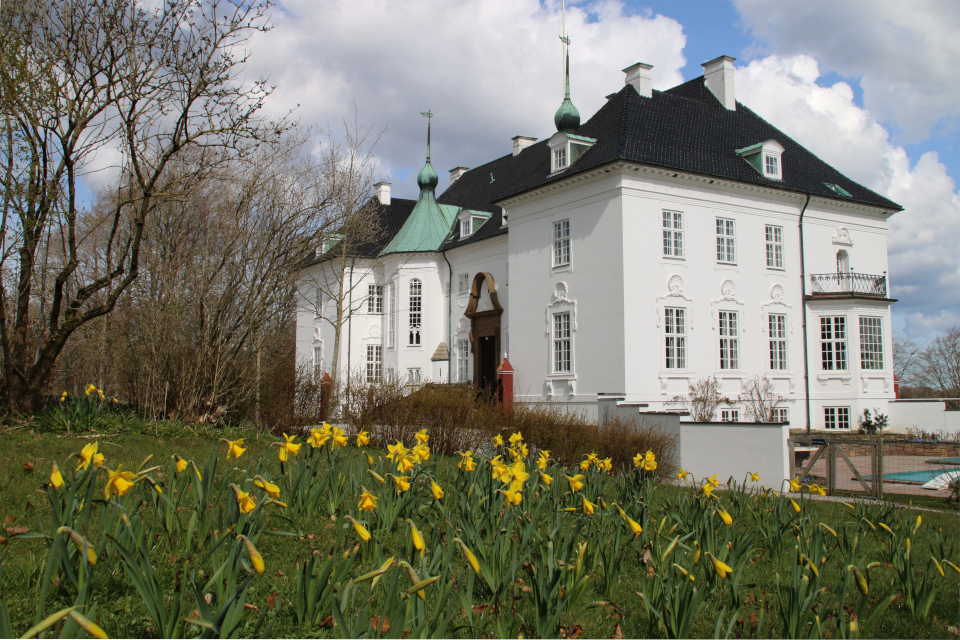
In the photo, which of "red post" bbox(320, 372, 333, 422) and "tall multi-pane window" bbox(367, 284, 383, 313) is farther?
"tall multi-pane window" bbox(367, 284, 383, 313)

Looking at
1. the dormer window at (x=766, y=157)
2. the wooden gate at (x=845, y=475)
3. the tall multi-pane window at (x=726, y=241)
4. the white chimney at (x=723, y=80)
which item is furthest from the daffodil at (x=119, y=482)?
the white chimney at (x=723, y=80)

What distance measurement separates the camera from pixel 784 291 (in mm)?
25766

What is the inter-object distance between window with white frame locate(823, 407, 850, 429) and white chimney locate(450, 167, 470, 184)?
80.4 feet

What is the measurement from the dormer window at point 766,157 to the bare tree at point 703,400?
829 cm

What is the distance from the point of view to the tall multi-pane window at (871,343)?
87.0 feet

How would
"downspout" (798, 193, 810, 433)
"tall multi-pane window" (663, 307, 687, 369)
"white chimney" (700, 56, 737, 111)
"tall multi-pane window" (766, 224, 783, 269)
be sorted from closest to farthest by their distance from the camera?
"tall multi-pane window" (663, 307, 687, 369), "downspout" (798, 193, 810, 433), "tall multi-pane window" (766, 224, 783, 269), "white chimney" (700, 56, 737, 111)

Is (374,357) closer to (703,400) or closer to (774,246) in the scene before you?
(703,400)

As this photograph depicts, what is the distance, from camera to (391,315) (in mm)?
35375

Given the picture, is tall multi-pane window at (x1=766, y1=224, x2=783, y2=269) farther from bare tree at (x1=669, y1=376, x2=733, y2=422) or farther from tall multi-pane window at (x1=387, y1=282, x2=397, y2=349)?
tall multi-pane window at (x1=387, y1=282, x2=397, y2=349)

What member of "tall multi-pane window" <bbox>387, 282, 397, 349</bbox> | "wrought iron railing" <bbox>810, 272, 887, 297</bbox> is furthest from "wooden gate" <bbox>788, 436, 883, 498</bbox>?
"tall multi-pane window" <bbox>387, 282, 397, 349</bbox>

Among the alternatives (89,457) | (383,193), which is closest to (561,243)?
(383,193)

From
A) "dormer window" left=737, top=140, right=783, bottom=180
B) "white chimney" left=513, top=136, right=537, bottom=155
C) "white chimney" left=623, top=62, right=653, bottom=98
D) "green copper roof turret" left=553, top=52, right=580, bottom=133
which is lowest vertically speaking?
"dormer window" left=737, top=140, right=783, bottom=180

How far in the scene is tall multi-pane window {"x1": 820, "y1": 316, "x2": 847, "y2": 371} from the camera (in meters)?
26.2

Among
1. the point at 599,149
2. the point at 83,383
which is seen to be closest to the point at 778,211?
the point at 599,149
